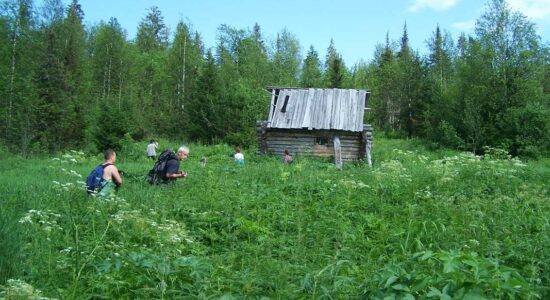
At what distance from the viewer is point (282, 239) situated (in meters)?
5.52

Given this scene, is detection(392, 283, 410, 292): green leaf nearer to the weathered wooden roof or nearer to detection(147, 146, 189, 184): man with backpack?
detection(147, 146, 189, 184): man with backpack

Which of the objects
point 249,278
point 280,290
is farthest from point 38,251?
point 280,290

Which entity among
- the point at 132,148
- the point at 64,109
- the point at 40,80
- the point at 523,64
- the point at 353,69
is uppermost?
the point at 353,69

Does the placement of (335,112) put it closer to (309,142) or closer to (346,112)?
(346,112)

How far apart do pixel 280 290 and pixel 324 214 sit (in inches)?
159

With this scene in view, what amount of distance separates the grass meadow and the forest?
17510mm

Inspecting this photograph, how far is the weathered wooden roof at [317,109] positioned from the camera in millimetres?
20766

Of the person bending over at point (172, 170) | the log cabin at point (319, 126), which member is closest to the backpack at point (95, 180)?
the person bending over at point (172, 170)

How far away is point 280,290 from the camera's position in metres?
3.24

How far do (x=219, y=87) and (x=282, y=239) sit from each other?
30555 millimetres

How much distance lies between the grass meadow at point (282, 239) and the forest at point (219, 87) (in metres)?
17.5

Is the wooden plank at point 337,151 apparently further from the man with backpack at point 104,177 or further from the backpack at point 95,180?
the backpack at point 95,180

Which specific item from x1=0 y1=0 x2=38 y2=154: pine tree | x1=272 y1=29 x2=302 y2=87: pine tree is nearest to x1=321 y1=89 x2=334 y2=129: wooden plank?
x1=0 y1=0 x2=38 y2=154: pine tree

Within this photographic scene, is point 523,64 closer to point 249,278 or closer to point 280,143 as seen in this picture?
point 280,143
